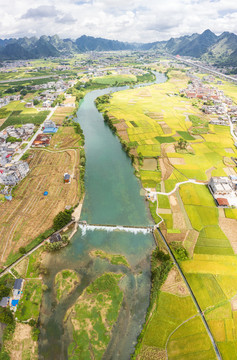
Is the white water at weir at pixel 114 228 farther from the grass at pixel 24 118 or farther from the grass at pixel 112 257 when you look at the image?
the grass at pixel 24 118

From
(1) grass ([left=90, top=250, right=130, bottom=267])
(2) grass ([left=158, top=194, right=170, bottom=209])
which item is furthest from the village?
(1) grass ([left=90, top=250, right=130, bottom=267])

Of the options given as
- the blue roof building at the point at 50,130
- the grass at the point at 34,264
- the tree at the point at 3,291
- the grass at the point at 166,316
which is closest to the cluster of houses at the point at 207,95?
the blue roof building at the point at 50,130

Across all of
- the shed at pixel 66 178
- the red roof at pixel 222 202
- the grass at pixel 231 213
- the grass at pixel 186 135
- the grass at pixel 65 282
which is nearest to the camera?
the grass at pixel 65 282

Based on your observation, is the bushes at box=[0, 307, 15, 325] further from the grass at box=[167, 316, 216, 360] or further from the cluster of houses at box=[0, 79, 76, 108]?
the cluster of houses at box=[0, 79, 76, 108]

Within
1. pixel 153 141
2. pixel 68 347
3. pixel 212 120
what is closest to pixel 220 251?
pixel 68 347

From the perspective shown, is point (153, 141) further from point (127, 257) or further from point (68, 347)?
point (68, 347)
